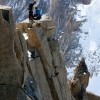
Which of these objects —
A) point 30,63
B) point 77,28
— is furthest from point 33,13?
point 77,28

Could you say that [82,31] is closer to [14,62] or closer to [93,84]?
[93,84]

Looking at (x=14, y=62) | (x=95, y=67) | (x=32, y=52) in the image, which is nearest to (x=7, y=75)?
(x=14, y=62)

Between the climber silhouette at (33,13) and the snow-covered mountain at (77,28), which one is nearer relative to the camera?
the climber silhouette at (33,13)

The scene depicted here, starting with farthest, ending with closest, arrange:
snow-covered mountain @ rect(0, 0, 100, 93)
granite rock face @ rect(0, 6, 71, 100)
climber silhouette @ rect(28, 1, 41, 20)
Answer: snow-covered mountain @ rect(0, 0, 100, 93), climber silhouette @ rect(28, 1, 41, 20), granite rock face @ rect(0, 6, 71, 100)

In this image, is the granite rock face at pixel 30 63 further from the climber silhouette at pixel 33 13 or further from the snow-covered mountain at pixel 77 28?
the snow-covered mountain at pixel 77 28

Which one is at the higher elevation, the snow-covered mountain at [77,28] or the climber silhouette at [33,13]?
the climber silhouette at [33,13]

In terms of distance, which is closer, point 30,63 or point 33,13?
point 30,63

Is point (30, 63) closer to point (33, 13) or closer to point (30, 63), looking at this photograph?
point (30, 63)

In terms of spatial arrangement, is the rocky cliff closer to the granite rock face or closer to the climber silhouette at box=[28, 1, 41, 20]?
the granite rock face

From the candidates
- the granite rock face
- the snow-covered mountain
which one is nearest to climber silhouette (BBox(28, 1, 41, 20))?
the granite rock face

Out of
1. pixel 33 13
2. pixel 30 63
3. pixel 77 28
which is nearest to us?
pixel 30 63

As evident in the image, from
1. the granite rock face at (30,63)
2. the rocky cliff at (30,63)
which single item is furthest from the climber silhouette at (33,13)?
the granite rock face at (30,63)

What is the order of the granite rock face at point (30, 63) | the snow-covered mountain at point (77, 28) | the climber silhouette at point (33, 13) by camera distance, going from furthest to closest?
the snow-covered mountain at point (77, 28) < the climber silhouette at point (33, 13) < the granite rock face at point (30, 63)

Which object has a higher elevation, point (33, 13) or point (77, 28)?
point (33, 13)
